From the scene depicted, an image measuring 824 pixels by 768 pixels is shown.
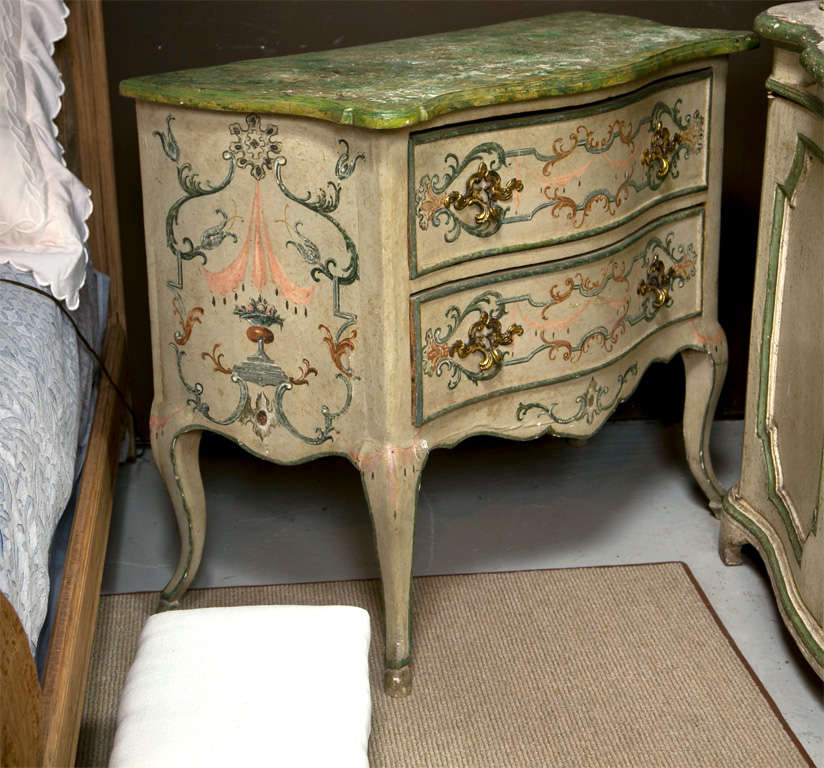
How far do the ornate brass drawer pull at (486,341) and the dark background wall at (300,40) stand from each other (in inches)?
37.7

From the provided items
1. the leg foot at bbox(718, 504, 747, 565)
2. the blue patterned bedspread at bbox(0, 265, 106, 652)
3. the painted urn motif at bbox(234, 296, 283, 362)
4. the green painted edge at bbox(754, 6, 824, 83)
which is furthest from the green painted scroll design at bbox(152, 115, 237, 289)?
the leg foot at bbox(718, 504, 747, 565)

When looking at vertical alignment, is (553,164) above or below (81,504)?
above

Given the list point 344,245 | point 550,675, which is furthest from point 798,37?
point 550,675

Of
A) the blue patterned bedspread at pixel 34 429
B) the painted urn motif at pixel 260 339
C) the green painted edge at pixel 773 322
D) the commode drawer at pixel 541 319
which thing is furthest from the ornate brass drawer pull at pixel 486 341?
the blue patterned bedspread at pixel 34 429

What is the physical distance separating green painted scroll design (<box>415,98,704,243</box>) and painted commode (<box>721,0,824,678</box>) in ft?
0.49

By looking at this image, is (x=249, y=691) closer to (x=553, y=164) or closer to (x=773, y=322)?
(x=553, y=164)

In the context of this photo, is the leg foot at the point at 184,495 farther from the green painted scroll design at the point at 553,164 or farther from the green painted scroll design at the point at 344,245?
the green painted scroll design at the point at 553,164

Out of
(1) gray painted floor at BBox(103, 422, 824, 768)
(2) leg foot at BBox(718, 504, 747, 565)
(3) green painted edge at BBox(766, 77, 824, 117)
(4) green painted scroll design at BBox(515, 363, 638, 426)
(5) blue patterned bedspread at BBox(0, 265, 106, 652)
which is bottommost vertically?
(1) gray painted floor at BBox(103, 422, 824, 768)

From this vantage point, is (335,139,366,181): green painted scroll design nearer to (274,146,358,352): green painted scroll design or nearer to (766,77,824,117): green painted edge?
(274,146,358,352): green painted scroll design

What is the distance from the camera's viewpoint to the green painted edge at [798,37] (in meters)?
1.64

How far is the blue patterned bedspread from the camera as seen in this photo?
1336 millimetres

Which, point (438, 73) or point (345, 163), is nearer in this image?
point (345, 163)

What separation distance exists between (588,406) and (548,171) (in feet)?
1.39

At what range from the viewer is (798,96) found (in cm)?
185
